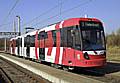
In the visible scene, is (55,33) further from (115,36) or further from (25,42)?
(115,36)

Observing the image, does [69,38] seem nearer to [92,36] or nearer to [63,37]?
[63,37]

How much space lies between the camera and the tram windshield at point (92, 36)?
61.8ft

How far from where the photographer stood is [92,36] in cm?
1909

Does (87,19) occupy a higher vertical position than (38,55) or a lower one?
higher

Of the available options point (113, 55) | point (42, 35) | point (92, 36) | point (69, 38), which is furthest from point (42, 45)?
point (113, 55)

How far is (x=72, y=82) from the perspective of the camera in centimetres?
1312

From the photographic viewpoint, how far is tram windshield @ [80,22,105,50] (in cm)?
1884

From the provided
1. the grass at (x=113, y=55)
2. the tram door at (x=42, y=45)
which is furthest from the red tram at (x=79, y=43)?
the grass at (x=113, y=55)

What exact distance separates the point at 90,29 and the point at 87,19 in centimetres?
87

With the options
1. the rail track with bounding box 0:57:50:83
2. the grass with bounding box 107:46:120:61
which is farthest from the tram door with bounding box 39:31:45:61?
the grass with bounding box 107:46:120:61

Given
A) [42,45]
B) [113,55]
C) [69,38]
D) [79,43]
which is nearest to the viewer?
[79,43]

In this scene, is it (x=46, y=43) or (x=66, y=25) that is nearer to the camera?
(x=66, y=25)

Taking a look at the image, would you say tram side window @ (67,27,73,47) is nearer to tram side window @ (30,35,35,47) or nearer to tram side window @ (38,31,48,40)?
tram side window @ (38,31,48,40)

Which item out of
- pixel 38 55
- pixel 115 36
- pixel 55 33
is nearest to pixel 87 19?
pixel 55 33
